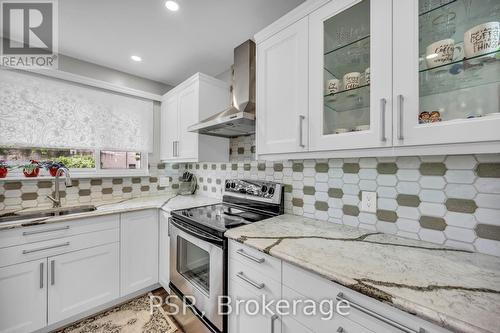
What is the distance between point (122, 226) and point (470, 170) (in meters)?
2.45

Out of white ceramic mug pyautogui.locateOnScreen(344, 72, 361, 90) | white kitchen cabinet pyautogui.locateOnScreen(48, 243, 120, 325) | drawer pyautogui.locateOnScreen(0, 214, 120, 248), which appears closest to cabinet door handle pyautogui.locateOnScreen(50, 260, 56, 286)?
white kitchen cabinet pyautogui.locateOnScreen(48, 243, 120, 325)

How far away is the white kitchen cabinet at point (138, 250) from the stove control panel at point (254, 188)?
0.85 meters

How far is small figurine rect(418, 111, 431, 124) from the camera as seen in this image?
2.73 feet

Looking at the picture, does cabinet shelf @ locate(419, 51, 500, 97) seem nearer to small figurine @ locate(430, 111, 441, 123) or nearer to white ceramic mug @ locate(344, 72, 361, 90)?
small figurine @ locate(430, 111, 441, 123)

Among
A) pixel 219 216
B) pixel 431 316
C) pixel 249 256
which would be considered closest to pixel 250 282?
pixel 249 256

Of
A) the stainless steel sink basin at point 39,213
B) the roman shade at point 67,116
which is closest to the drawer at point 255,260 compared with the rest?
the stainless steel sink basin at point 39,213

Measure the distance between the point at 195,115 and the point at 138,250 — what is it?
144 centimetres

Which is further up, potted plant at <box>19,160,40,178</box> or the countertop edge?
potted plant at <box>19,160,40,178</box>

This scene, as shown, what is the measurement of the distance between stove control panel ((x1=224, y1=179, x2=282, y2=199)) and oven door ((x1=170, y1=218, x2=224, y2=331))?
585mm

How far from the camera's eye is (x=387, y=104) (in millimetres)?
901

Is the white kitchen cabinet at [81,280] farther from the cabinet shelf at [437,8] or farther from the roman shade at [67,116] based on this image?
the cabinet shelf at [437,8]

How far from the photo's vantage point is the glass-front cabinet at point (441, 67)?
78cm

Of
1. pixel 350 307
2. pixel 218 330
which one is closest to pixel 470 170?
pixel 350 307

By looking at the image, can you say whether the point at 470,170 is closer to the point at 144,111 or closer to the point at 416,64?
the point at 416,64
